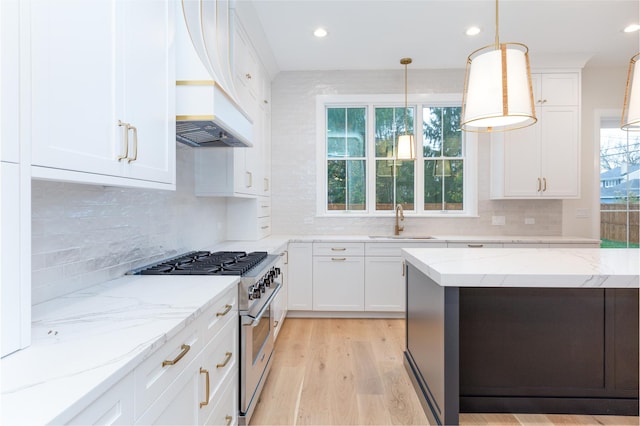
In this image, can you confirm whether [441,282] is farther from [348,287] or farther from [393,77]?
[393,77]

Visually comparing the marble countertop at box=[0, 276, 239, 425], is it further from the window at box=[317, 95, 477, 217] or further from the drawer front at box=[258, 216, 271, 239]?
the window at box=[317, 95, 477, 217]

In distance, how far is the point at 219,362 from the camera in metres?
1.54

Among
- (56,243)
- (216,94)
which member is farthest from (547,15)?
(56,243)

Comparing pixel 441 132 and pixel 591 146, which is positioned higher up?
pixel 441 132

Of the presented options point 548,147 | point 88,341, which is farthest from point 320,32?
point 88,341

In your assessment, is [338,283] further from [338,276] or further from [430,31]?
[430,31]

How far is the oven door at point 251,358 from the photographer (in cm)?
183

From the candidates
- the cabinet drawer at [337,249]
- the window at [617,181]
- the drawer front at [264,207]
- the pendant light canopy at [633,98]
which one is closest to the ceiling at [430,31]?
the window at [617,181]

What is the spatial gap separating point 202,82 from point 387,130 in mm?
3183

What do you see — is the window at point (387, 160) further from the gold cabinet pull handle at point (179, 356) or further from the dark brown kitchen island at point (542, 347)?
the gold cabinet pull handle at point (179, 356)

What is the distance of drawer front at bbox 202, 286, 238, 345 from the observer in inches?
54.6

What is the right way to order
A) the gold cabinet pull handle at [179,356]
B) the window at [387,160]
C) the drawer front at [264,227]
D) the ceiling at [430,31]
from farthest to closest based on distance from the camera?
the window at [387,160] < the drawer front at [264,227] < the ceiling at [430,31] < the gold cabinet pull handle at [179,356]

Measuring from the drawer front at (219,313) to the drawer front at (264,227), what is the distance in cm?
199

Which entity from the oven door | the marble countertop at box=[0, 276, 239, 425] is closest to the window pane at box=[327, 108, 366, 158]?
the oven door
